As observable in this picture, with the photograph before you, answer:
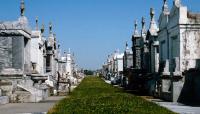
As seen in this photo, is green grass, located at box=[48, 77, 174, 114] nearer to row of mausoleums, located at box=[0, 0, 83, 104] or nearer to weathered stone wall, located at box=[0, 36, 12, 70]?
row of mausoleums, located at box=[0, 0, 83, 104]

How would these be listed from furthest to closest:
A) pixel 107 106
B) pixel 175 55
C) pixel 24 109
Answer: pixel 175 55 < pixel 107 106 < pixel 24 109

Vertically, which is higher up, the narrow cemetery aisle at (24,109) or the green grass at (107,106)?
the green grass at (107,106)

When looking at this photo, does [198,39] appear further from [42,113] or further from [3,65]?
[42,113]

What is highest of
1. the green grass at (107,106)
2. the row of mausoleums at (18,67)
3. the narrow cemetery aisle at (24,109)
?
the row of mausoleums at (18,67)

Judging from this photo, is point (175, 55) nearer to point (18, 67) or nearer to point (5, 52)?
point (18, 67)

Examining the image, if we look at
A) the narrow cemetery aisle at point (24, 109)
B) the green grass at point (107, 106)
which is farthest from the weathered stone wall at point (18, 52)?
the narrow cemetery aisle at point (24, 109)

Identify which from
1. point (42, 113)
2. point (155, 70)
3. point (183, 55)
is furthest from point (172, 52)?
point (42, 113)

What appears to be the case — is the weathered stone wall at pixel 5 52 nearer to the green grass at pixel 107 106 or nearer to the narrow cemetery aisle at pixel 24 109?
the green grass at pixel 107 106

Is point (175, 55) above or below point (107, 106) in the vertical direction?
above

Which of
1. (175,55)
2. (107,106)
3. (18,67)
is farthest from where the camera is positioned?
(175,55)

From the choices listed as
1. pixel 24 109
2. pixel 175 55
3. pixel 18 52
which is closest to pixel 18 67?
pixel 18 52

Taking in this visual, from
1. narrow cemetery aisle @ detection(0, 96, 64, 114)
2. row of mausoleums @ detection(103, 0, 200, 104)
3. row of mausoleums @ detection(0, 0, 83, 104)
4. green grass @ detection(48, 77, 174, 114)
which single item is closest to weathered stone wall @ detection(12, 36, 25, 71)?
row of mausoleums @ detection(0, 0, 83, 104)

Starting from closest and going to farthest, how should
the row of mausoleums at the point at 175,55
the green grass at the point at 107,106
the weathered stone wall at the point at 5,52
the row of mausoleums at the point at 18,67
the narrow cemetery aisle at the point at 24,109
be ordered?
the green grass at the point at 107,106, the narrow cemetery aisle at the point at 24,109, the row of mausoleums at the point at 18,67, the row of mausoleums at the point at 175,55, the weathered stone wall at the point at 5,52

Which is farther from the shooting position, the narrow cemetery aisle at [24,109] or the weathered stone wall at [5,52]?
the weathered stone wall at [5,52]
